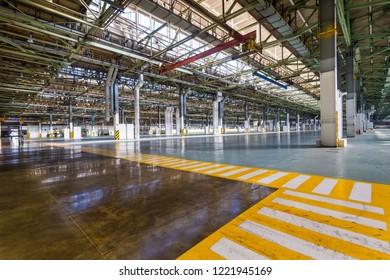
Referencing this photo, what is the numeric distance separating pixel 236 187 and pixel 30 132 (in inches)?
2180

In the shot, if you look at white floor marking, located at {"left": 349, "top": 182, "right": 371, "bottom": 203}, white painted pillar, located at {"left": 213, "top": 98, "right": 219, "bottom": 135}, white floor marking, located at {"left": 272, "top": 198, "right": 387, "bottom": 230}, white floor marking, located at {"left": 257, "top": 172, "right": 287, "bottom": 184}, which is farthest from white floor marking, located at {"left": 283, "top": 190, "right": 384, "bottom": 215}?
white painted pillar, located at {"left": 213, "top": 98, "right": 219, "bottom": 135}

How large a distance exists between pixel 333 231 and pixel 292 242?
0.62m

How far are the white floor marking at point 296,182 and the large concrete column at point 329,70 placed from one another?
7533mm

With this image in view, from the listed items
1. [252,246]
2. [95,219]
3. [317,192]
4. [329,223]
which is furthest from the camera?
[317,192]

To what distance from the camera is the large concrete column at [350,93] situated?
1599 centimetres

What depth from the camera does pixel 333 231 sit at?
7.28ft

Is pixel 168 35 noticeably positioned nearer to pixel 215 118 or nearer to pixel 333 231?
pixel 333 231

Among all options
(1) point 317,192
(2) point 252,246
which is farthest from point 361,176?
(2) point 252,246

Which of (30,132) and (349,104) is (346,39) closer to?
(349,104)

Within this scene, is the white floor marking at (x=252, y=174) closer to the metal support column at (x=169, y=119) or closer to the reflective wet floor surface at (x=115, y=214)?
the reflective wet floor surface at (x=115, y=214)

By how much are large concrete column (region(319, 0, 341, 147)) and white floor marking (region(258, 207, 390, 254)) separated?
9.94 m

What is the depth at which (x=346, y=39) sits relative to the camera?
13648 mm

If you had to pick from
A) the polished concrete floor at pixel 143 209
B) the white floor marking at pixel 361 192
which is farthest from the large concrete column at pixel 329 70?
the white floor marking at pixel 361 192

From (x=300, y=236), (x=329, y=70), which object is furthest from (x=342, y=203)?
(x=329, y=70)
